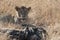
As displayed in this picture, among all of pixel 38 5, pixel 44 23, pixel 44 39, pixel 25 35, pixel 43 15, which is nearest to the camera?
pixel 25 35

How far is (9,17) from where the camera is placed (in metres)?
12.4

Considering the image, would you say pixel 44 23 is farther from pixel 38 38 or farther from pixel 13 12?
pixel 38 38

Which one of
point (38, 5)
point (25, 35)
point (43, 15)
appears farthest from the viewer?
point (38, 5)

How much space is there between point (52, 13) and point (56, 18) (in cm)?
75

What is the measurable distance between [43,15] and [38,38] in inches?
153

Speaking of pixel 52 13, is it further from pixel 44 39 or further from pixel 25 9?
pixel 44 39

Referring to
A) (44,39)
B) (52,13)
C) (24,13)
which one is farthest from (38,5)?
(44,39)

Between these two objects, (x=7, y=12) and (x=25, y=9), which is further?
(x=7, y=12)

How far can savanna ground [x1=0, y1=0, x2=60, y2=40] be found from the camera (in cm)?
1094

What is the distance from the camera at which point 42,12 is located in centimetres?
1327

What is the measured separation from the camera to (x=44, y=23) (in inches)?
471

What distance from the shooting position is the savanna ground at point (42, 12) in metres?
10.9

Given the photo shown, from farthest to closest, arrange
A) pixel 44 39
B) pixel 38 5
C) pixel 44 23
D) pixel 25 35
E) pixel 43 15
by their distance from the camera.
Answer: pixel 38 5 < pixel 43 15 < pixel 44 23 < pixel 44 39 < pixel 25 35

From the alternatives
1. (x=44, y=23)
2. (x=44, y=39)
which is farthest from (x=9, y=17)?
(x=44, y=39)
